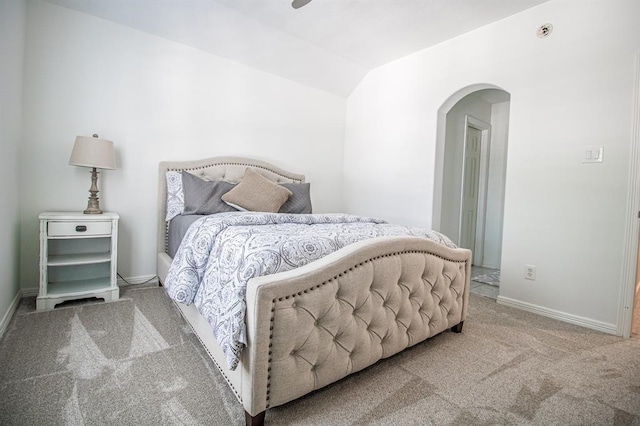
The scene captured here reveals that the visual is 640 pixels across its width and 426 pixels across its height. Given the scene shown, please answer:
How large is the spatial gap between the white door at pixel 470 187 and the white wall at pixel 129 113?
2420mm

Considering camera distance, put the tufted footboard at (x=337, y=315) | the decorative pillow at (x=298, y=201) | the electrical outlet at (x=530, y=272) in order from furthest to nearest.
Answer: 1. the decorative pillow at (x=298, y=201)
2. the electrical outlet at (x=530, y=272)
3. the tufted footboard at (x=337, y=315)

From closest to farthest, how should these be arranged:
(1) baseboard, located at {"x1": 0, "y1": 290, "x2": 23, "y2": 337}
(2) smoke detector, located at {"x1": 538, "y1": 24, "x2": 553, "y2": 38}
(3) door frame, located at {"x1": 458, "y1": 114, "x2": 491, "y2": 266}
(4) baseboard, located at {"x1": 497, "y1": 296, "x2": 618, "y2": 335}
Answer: (1) baseboard, located at {"x1": 0, "y1": 290, "x2": 23, "y2": 337} → (4) baseboard, located at {"x1": 497, "y1": 296, "x2": 618, "y2": 335} → (2) smoke detector, located at {"x1": 538, "y1": 24, "x2": 553, "y2": 38} → (3) door frame, located at {"x1": 458, "y1": 114, "x2": 491, "y2": 266}

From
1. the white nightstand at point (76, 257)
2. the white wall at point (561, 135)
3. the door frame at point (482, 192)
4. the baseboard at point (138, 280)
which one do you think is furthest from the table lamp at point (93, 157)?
the door frame at point (482, 192)

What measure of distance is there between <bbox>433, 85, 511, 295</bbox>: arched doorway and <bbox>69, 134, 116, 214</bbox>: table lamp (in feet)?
11.6

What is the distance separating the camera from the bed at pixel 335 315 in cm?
111

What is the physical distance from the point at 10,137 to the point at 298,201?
2.15 metres

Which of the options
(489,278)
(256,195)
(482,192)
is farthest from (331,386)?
(482,192)

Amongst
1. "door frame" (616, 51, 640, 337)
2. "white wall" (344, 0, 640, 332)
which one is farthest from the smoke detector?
"door frame" (616, 51, 640, 337)

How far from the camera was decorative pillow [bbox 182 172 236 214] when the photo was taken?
266 centimetres

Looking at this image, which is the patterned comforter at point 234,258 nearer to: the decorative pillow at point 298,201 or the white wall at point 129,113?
the decorative pillow at point 298,201

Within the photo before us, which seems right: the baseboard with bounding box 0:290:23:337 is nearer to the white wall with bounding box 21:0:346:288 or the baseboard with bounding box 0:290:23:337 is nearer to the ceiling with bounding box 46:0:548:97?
the white wall with bounding box 21:0:346:288

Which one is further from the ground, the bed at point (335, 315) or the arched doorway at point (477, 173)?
the arched doorway at point (477, 173)

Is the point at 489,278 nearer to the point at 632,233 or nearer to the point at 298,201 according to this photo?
the point at 632,233

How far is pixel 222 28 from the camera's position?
2.91 m
